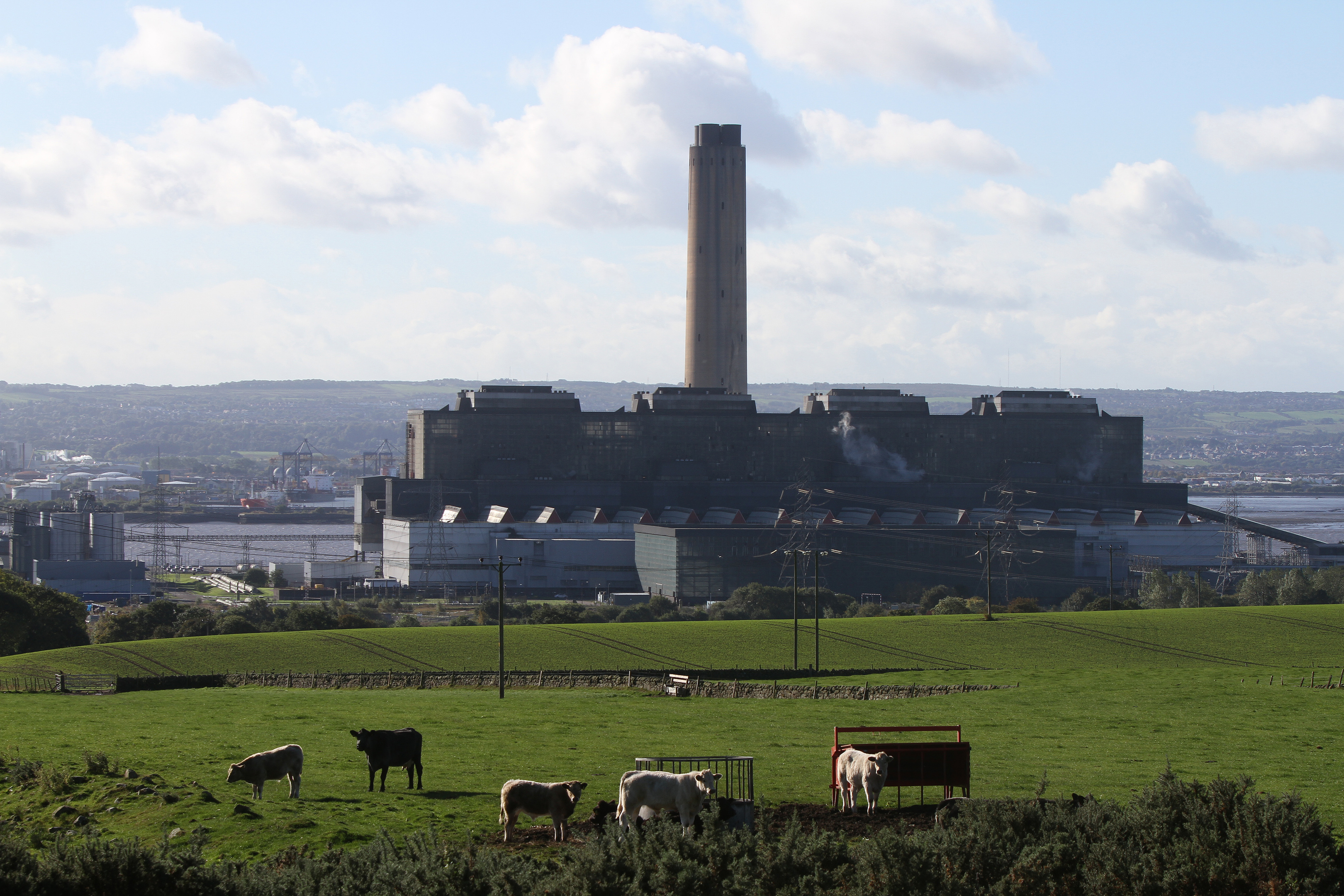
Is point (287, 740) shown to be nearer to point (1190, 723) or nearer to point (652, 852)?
point (652, 852)

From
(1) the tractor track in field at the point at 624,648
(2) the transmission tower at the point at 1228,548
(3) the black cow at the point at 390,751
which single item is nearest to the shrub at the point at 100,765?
(3) the black cow at the point at 390,751

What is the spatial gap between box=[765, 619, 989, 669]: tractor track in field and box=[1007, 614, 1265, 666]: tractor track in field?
31.4 feet

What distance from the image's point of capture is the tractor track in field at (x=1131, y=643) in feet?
205

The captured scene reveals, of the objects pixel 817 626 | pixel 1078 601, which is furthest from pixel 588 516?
pixel 817 626

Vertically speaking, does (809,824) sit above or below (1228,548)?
above

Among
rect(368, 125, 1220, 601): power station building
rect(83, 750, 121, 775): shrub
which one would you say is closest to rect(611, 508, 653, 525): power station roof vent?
rect(368, 125, 1220, 601): power station building

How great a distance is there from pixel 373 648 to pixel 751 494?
11375cm

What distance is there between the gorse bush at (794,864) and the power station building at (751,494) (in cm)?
11363

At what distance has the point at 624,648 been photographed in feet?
220

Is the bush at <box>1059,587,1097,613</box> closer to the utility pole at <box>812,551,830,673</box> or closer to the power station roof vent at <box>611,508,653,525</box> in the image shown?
the utility pole at <box>812,551,830,673</box>

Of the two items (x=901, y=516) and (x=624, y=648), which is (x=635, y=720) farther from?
(x=901, y=516)

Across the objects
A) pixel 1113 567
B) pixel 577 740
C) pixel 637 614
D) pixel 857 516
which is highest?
pixel 577 740

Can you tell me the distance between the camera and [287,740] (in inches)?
1286

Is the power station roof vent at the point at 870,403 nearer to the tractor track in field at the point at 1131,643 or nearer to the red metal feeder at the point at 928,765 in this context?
the tractor track in field at the point at 1131,643
